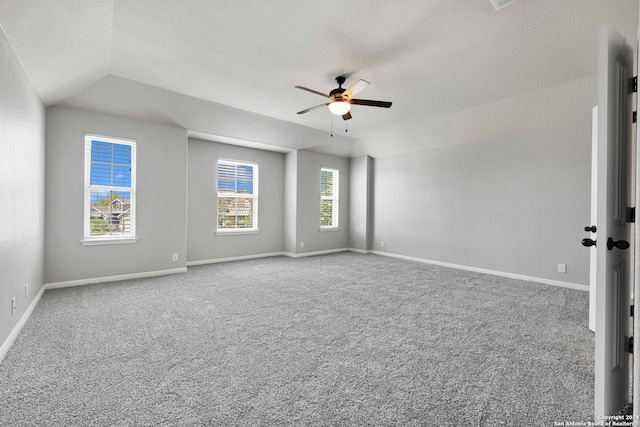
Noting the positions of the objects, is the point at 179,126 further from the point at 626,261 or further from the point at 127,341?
the point at 626,261

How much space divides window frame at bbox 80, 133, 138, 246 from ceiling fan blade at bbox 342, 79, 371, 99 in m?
3.41

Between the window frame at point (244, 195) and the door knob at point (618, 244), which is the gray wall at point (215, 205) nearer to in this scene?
the window frame at point (244, 195)

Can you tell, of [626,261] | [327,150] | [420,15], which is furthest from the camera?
[327,150]

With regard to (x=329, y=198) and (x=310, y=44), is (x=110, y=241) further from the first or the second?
(x=329, y=198)

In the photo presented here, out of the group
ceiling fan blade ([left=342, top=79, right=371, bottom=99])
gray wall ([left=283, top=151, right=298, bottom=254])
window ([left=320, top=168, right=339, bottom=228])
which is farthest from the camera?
window ([left=320, top=168, right=339, bottom=228])

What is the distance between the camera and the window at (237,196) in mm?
6129

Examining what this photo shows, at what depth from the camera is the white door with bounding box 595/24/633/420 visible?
1.38 metres

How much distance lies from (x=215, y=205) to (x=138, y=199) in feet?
4.91

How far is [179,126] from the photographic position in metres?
5.00

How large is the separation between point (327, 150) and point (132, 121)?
4.00 m

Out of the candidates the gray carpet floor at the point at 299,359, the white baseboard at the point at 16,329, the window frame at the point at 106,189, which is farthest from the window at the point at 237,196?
the white baseboard at the point at 16,329

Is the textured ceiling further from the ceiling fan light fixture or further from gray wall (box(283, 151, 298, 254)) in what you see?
gray wall (box(283, 151, 298, 254))

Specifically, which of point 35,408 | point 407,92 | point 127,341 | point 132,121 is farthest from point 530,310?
point 132,121

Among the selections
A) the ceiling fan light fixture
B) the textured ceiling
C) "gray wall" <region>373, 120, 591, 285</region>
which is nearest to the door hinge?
the textured ceiling
